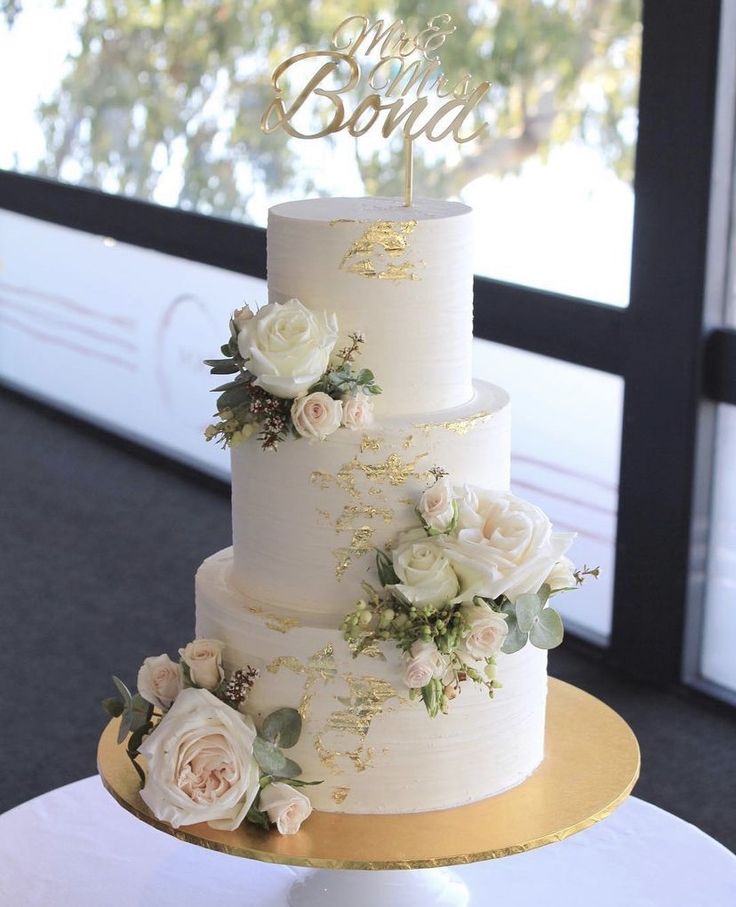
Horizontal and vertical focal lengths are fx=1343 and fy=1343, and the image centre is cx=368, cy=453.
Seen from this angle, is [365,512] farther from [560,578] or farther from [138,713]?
[138,713]

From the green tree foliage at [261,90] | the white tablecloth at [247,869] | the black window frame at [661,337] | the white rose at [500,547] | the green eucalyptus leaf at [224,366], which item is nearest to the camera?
the white rose at [500,547]

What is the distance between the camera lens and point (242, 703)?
164 cm

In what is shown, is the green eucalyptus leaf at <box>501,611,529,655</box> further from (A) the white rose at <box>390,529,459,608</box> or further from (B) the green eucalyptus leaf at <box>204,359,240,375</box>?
(B) the green eucalyptus leaf at <box>204,359,240,375</box>

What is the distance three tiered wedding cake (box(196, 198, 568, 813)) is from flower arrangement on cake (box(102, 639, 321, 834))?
0.03 m

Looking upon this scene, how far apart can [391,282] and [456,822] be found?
2.11ft

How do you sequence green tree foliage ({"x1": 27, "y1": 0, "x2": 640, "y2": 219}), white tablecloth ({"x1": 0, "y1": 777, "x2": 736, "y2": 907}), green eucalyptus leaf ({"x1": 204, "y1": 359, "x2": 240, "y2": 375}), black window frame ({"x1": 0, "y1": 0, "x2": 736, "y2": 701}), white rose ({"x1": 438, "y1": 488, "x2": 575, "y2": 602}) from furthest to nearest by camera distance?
green tree foliage ({"x1": 27, "y1": 0, "x2": 640, "y2": 219}), black window frame ({"x1": 0, "y1": 0, "x2": 736, "y2": 701}), white tablecloth ({"x1": 0, "y1": 777, "x2": 736, "y2": 907}), green eucalyptus leaf ({"x1": 204, "y1": 359, "x2": 240, "y2": 375}), white rose ({"x1": 438, "y1": 488, "x2": 575, "y2": 602})

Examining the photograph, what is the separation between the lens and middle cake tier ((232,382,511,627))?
158 cm

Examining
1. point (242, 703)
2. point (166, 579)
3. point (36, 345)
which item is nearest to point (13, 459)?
point (36, 345)

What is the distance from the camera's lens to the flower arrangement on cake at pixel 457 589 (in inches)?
59.7

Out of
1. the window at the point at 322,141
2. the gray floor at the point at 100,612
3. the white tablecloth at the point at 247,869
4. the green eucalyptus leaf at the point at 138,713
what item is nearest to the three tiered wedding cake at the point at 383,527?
the green eucalyptus leaf at the point at 138,713

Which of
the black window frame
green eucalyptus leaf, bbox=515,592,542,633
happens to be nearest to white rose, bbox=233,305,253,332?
green eucalyptus leaf, bbox=515,592,542,633

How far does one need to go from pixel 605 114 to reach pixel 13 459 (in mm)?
2934

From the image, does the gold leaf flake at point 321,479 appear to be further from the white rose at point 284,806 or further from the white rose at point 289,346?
the white rose at point 284,806

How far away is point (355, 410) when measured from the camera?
5.12ft
